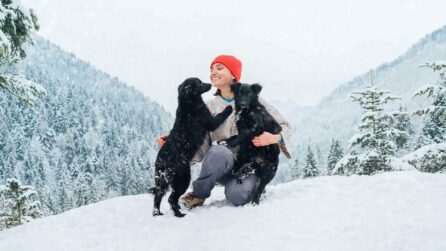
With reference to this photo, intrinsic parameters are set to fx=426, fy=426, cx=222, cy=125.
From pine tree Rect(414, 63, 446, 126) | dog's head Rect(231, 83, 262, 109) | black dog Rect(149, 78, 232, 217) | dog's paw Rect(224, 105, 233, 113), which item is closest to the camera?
black dog Rect(149, 78, 232, 217)

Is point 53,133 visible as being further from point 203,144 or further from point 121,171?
point 203,144

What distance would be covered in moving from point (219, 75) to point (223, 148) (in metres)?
1.04

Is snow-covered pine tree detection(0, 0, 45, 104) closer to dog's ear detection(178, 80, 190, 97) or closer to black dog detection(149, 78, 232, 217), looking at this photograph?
dog's ear detection(178, 80, 190, 97)

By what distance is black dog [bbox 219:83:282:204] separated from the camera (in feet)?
16.0

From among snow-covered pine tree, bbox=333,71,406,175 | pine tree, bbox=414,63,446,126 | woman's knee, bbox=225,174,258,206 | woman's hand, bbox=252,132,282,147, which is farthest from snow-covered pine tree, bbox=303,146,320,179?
woman's hand, bbox=252,132,282,147

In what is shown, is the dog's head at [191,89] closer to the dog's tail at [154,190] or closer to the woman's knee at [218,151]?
the woman's knee at [218,151]

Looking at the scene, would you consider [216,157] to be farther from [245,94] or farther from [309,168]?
[309,168]

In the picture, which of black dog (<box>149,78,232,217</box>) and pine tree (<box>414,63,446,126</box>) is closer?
black dog (<box>149,78,232,217</box>)

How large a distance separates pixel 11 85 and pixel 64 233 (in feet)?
9.73

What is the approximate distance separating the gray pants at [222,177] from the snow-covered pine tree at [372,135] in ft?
21.9

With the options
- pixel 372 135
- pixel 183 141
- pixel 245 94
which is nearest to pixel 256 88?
pixel 245 94

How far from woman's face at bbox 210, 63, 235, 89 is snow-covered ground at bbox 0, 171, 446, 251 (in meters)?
1.52

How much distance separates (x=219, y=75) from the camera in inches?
215

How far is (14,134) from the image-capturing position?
124m
